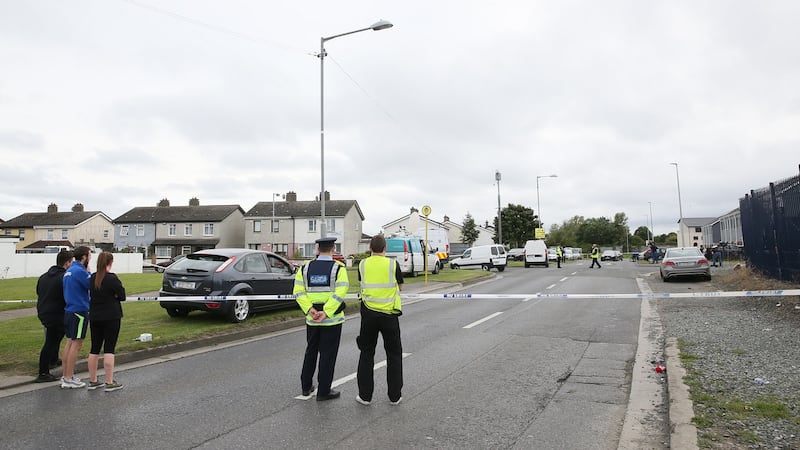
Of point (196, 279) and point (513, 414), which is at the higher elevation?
point (196, 279)

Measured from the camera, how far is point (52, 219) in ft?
204

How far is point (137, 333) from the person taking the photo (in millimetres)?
9039

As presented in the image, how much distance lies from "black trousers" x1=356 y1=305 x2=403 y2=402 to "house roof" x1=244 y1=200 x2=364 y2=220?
166 ft

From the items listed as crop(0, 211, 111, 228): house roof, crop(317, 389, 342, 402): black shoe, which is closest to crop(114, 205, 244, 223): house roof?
crop(0, 211, 111, 228): house roof

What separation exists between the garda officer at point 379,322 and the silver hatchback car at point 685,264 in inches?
703

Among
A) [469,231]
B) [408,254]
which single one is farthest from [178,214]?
[408,254]

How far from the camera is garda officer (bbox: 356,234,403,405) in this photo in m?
5.34

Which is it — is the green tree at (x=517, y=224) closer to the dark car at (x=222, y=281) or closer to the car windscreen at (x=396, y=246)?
the car windscreen at (x=396, y=246)

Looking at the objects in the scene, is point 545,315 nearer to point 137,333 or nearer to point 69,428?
point 137,333

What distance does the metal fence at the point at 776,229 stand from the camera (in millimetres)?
11656

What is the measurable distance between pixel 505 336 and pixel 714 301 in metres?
7.26

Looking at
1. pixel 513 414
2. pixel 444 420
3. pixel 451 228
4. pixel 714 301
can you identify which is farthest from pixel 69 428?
pixel 451 228

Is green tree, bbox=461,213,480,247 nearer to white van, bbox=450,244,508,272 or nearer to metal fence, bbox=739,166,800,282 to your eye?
white van, bbox=450,244,508,272

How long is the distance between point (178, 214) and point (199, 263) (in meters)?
53.4
